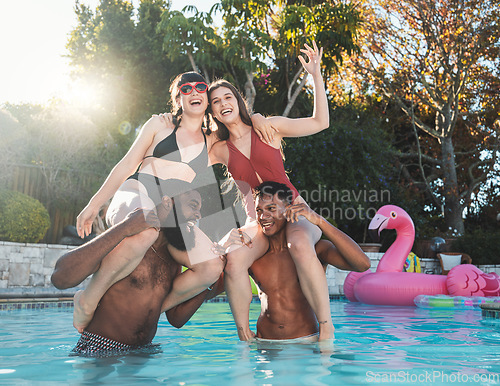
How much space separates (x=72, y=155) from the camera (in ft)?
46.3

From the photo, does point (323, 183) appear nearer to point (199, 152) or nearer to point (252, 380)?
point (199, 152)

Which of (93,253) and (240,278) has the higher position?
(93,253)

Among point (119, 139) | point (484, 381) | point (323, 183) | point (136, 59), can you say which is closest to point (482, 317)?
point (484, 381)

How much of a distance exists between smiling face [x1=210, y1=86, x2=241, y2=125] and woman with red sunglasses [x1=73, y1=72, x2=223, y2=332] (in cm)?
13

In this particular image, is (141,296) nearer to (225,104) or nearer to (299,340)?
(299,340)

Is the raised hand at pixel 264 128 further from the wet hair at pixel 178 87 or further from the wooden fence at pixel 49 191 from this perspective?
the wooden fence at pixel 49 191

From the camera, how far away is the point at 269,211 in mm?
4016

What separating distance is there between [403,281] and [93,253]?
766 cm

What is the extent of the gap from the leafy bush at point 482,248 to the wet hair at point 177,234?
1360 cm

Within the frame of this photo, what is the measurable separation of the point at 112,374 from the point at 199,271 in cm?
90

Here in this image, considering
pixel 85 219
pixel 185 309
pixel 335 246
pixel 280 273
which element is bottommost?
pixel 185 309

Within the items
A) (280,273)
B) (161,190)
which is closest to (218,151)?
(161,190)

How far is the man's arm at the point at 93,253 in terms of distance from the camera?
2.99 m

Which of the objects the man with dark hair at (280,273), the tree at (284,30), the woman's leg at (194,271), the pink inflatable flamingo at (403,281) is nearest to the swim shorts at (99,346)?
the woman's leg at (194,271)
